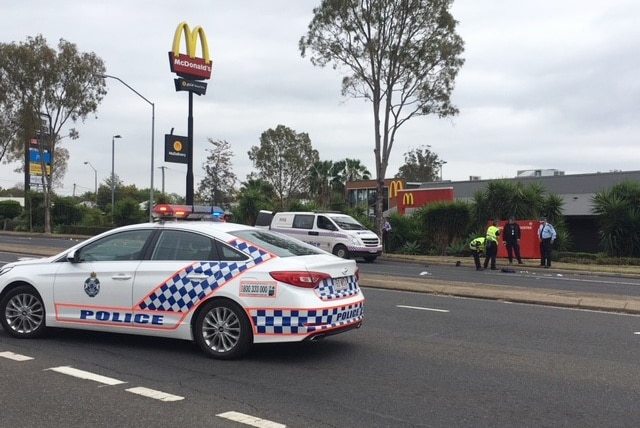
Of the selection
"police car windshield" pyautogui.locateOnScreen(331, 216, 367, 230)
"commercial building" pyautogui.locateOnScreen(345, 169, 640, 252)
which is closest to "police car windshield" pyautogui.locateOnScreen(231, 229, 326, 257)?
"police car windshield" pyautogui.locateOnScreen(331, 216, 367, 230)

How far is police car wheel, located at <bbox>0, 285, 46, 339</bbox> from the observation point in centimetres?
795

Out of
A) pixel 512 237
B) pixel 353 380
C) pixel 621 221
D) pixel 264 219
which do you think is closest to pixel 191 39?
pixel 264 219

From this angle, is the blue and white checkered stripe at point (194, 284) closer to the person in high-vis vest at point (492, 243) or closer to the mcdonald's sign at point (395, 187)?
the person in high-vis vest at point (492, 243)

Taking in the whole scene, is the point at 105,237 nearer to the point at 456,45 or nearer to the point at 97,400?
the point at 97,400

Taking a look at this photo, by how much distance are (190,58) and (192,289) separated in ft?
82.7

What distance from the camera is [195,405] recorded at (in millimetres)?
5359

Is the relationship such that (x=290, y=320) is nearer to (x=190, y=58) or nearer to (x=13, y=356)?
(x=13, y=356)

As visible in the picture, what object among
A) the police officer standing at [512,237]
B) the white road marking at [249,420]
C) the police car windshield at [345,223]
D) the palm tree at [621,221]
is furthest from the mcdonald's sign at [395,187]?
the white road marking at [249,420]

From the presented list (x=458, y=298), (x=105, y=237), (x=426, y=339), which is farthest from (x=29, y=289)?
(x=458, y=298)

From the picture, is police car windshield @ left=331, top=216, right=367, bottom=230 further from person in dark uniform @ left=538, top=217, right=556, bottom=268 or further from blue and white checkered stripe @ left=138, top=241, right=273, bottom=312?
blue and white checkered stripe @ left=138, top=241, right=273, bottom=312

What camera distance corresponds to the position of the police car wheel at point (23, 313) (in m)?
7.95

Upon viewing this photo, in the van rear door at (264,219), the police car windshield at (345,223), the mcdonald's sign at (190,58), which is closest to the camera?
the police car windshield at (345,223)

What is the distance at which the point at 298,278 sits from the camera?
6707 mm

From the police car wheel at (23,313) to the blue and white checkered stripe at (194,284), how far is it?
163 centimetres
